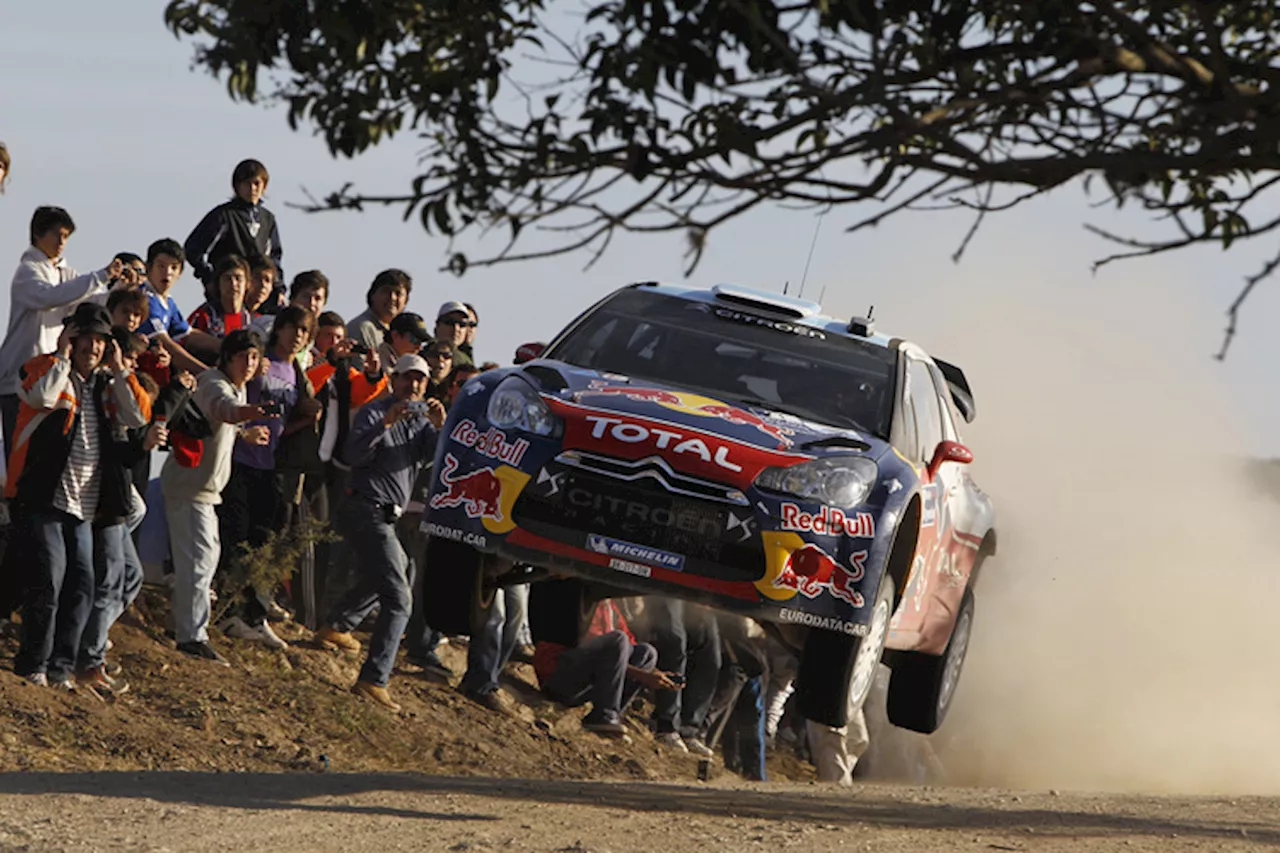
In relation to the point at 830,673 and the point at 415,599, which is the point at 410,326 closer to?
the point at 415,599

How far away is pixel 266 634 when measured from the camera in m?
13.5

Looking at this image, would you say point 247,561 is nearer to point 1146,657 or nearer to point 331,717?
point 331,717

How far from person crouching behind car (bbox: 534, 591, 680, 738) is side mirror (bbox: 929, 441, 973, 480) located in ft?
13.3

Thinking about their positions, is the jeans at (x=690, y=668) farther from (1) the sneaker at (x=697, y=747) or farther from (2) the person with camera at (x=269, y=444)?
(2) the person with camera at (x=269, y=444)

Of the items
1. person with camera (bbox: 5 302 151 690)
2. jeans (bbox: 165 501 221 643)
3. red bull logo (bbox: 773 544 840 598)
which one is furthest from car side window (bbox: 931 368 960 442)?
person with camera (bbox: 5 302 151 690)

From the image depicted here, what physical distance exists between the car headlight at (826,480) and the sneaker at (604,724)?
217 inches

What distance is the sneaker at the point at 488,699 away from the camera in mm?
14469

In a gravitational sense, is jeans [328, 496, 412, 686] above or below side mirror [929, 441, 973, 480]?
below

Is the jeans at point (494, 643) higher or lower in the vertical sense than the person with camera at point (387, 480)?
lower

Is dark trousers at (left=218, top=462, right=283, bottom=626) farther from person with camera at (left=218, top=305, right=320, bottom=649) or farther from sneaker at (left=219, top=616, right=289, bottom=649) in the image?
sneaker at (left=219, top=616, right=289, bottom=649)

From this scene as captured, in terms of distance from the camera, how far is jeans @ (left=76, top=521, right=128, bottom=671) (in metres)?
11.4

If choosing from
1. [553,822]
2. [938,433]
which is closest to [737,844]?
[553,822]

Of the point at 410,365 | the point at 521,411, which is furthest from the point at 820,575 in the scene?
the point at 410,365

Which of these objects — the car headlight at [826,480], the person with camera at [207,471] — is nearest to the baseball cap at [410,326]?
the person with camera at [207,471]
